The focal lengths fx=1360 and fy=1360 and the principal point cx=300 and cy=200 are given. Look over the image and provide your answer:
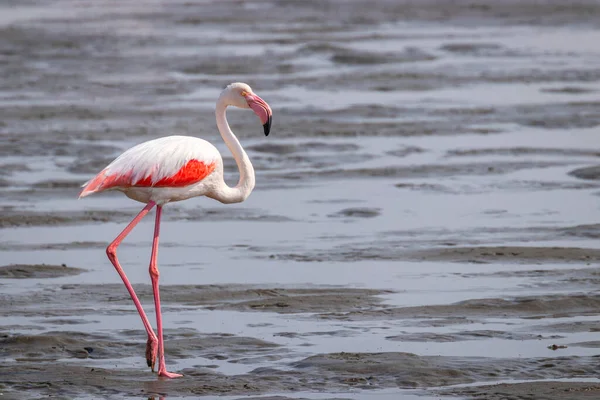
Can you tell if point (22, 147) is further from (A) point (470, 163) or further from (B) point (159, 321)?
(B) point (159, 321)

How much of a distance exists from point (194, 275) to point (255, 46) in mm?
16633

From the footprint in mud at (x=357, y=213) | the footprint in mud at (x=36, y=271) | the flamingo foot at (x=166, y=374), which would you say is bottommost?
the flamingo foot at (x=166, y=374)

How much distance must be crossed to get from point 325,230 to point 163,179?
376 cm

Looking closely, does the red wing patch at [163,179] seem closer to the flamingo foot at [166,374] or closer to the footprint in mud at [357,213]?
the flamingo foot at [166,374]

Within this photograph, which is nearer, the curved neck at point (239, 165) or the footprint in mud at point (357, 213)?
A: the curved neck at point (239, 165)

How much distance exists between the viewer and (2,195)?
13977 millimetres

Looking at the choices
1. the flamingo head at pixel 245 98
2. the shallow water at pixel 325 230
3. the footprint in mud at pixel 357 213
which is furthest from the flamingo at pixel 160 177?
the footprint in mud at pixel 357 213

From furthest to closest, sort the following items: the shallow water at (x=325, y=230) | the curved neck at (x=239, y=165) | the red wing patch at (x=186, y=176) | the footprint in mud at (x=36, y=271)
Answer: the footprint in mud at (x=36, y=271)
the curved neck at (x=239, y=165)
the red wing patch at (x=186, y=176)
the shallow water at (x=325, y=230)

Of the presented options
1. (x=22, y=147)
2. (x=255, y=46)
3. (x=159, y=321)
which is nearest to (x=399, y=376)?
(x=159, y=321)

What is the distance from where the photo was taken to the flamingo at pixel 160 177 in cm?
866

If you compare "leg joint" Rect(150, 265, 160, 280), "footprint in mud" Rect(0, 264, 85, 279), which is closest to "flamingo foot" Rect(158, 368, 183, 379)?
"leg joint" Rect(150, 265, 160, 280)

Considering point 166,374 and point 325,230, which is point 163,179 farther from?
point 325,230

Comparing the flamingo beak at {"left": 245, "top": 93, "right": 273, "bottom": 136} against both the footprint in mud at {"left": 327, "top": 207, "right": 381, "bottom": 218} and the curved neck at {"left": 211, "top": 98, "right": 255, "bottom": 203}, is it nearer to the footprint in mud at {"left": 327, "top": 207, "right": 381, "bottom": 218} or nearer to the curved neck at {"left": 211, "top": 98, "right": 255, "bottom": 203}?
the curved neck at {"left": 211, "top": 98, "right": 255, "bottom": 203}

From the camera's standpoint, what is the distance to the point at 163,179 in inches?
345
